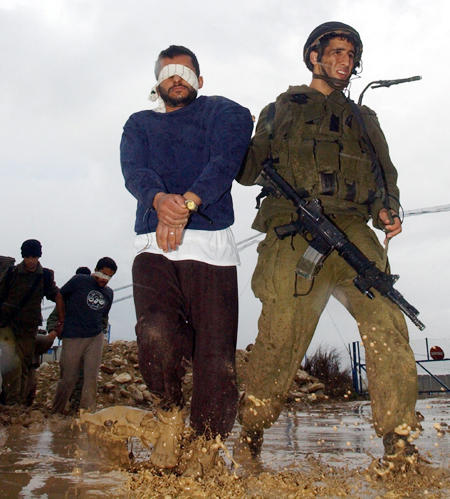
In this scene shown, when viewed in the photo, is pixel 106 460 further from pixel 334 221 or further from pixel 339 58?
pixel 339 58

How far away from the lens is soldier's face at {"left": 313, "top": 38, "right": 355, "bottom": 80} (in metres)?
3.73

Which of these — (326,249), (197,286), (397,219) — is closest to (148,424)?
(197,286)

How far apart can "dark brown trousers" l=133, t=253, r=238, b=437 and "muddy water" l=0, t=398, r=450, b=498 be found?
0.34 metres

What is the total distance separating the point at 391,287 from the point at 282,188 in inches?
33.6

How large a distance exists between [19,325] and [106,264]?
1.28 metres

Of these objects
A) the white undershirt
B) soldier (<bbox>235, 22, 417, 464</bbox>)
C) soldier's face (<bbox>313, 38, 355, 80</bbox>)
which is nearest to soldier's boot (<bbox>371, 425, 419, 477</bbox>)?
soldier (<bbox>235, 22, 417, 464</bbox>)

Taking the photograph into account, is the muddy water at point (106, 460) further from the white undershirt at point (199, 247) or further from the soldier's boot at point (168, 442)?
the white undershirt at point (199, 247)

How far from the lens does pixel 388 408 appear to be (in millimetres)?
2947

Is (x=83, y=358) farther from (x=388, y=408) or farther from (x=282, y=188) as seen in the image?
(x=388, y=408)

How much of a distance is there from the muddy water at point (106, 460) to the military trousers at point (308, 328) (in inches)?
12.5

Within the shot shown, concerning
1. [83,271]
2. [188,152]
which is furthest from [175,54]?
[83,271]

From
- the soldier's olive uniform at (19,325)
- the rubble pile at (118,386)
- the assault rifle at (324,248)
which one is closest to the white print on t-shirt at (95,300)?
the soldier's olive uniform at (19,325)

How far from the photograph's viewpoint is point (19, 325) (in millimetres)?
6793

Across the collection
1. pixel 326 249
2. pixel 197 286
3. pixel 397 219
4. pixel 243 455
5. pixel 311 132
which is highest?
pixel 311 132
